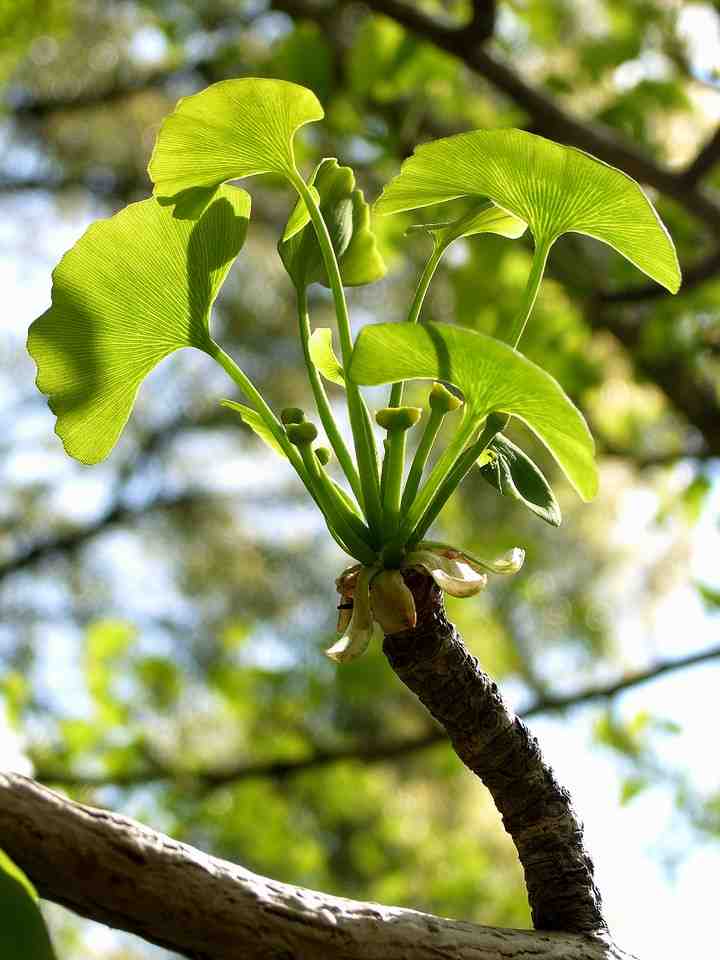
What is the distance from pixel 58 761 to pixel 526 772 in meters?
0.93

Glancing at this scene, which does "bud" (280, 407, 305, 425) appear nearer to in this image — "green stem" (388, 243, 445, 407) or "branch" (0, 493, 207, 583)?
"green stem" (388, 243, 445, 407)

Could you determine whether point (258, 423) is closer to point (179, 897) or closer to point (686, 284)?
point (179, 897)

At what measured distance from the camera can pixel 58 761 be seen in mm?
1118

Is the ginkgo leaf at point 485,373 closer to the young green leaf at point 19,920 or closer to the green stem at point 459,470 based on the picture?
the green stem at point 459,470

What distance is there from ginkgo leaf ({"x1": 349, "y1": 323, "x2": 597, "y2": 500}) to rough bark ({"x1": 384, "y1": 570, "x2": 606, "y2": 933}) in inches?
2.0

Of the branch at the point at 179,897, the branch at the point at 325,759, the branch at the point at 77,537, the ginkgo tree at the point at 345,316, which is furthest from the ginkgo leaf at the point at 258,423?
the branch at the point at 77,537

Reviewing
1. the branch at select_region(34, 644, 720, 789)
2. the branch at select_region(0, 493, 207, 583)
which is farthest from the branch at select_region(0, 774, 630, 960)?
the branch at select_region(0, 493, 207, 583)

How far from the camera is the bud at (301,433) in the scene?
0.27 m

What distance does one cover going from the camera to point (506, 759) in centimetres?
29

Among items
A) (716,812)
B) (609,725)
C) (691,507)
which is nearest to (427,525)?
(691,507)

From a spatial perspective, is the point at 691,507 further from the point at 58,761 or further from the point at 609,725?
the point at 58,761

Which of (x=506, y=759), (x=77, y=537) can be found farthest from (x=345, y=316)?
(x=77, y=537)

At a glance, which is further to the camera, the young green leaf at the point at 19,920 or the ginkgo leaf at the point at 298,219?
the ginkgo leaf at the point at 298,219

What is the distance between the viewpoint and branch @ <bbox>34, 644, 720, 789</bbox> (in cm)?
88
